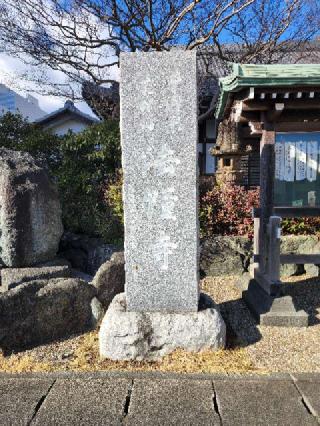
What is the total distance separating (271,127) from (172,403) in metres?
3.47

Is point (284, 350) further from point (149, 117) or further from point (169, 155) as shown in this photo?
point (149, 117)

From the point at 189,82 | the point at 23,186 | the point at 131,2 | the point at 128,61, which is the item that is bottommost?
the point at 23,186

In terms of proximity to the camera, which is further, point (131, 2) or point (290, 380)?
point (131, 2)

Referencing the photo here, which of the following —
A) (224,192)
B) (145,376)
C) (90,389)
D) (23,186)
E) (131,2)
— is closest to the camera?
(90,389)

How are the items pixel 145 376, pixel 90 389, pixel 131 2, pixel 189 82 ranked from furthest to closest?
pixel 131 2 → pixel 189 82 → pixel 145 376 → pixel 90 389

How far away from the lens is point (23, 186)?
4.83 metres

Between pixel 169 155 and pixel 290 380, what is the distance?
2.22 metres

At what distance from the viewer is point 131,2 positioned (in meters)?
9.16

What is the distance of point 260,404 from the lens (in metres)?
2.54

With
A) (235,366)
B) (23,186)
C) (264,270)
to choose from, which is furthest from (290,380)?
(23,186)

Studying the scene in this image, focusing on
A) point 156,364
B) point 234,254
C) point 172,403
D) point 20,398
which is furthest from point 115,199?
point 172,403

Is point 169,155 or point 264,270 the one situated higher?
point 169,155

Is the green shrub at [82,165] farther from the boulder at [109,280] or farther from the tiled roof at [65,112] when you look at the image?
the tiled roof at [65,112]

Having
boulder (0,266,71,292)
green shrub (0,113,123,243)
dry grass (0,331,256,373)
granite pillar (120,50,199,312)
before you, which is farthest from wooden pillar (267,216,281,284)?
green shrub (0,113,123,243)
